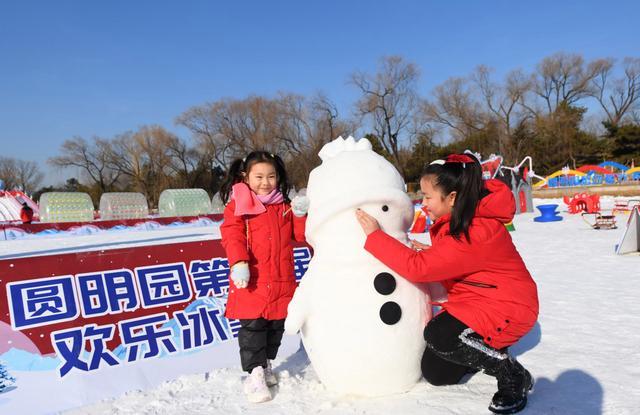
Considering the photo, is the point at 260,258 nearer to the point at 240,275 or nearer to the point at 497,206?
the point at 240,275

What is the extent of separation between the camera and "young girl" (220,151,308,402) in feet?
8.33

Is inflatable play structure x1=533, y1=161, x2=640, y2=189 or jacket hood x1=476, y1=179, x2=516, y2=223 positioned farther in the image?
inflatable play structure x1=533, y1=161, x2=640, y2=189

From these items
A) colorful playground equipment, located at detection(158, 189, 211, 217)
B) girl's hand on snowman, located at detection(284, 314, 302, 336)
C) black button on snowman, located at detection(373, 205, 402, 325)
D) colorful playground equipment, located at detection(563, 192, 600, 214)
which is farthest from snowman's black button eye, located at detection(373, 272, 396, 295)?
colorful playground equipment, located at detection(158, 189, 211, 217)

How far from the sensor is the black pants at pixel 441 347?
223 centimetres

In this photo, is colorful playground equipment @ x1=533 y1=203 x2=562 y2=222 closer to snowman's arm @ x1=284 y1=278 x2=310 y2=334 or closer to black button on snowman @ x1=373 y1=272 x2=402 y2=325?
black button on snowman @ x1=373 y1=272 x2=402 y2=325

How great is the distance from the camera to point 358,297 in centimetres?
228

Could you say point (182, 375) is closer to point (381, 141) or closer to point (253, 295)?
point (253, 295)

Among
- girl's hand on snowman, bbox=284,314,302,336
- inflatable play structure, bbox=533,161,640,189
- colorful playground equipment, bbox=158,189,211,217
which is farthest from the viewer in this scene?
inflatable play structure, bbox=533,161,640,189

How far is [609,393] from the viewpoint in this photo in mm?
2322

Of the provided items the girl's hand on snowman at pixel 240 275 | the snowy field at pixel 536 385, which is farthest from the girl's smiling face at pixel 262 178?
the snowy field at pixel 536 385

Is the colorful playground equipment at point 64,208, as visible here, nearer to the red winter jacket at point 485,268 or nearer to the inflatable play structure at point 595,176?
the red winter jacket at point 485,268

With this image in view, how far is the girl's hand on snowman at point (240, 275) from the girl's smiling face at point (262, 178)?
489 millimetres

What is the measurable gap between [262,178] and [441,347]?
4.40 ft

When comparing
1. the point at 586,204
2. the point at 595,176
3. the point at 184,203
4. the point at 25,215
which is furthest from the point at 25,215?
the point at 595,176
